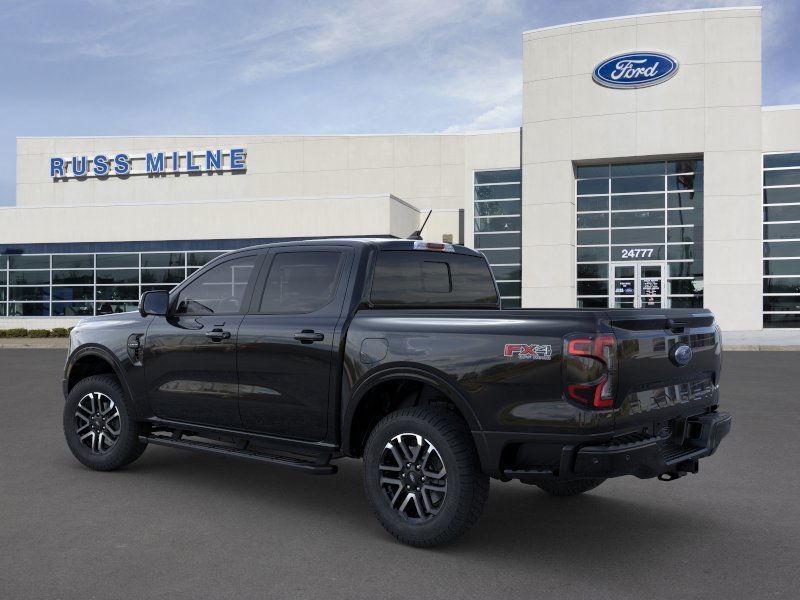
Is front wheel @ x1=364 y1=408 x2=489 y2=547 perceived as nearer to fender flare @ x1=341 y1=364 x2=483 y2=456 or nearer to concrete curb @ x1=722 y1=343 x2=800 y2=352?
→ fender flare @ x1=341 y1=364 x2=483 y2=456

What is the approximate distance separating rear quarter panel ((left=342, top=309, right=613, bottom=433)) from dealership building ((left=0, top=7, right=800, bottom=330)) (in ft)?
91.7

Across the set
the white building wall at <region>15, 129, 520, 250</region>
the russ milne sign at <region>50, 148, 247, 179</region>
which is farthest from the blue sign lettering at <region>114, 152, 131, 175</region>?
the white building wall at <region>15, 129, 520, 250</region>

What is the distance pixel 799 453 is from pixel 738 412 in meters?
2.86

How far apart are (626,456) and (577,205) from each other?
101ft

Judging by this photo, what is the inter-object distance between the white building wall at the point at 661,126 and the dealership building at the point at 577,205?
0.18ft

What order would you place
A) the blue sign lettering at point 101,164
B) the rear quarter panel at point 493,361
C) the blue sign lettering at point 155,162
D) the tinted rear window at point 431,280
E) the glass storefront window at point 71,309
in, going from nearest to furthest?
the rear quarter panel at point 493,361
the tinted rear window at point 431,280
the glass storefront window at point 71,309
the blue sign lettering at point 155,162
the blue sign lettering at point 101,164

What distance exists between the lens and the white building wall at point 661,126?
31.3 meters

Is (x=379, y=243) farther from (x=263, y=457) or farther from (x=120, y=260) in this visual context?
(x=120, y=260)

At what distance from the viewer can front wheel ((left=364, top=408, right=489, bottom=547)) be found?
15.4 feet

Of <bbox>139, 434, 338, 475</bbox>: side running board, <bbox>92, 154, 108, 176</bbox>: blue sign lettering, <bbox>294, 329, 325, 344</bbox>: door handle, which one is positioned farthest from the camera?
<bbox>92, 154, 108, 176</bbox>: blue sign lettering

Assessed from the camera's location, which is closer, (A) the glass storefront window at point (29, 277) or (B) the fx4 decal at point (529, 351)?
(B) the fx4 decal at point (529, 351)

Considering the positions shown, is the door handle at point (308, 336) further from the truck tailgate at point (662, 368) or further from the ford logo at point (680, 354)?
the ford logo at point (680, 354)

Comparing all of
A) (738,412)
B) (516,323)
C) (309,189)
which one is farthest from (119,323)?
(309,189)

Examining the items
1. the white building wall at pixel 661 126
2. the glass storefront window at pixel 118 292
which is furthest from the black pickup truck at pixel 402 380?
the glass storefront window at pixel 118 292
